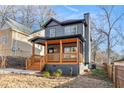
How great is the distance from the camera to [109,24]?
9594 mm

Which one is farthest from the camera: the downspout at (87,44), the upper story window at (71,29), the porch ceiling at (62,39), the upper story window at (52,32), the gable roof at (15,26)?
the gable roof at (15,26)

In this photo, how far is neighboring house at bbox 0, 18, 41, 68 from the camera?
14125mm

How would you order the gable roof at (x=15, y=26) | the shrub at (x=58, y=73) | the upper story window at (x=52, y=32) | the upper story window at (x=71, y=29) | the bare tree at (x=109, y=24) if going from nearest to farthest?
the bare tree at (x=109, y=24), the shrub at (x=58, y=73), the upper story window at (x=71, y=29), the upper story window at (x=52, y=32), the gable roof at (x=15, y=26)

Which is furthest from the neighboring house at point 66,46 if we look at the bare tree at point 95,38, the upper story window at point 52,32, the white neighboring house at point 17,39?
the white neighboring house at point 17,39

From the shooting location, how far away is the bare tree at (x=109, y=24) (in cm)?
896

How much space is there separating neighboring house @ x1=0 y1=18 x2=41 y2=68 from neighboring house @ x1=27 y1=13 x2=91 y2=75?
1.78m

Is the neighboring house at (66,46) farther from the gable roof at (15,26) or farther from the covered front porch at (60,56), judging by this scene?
the gable roof at (15,26)

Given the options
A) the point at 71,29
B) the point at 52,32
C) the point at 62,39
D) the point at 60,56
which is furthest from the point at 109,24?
the point at 52,32

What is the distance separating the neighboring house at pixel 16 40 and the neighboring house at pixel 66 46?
5.83 ft

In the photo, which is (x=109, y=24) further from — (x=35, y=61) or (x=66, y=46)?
(x=35, y=61)

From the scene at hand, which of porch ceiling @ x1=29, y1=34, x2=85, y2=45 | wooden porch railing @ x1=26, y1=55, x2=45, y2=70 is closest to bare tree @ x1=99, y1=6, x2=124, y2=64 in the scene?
porch ceiling @ x1=29, y1=34, x2=85, y2=45

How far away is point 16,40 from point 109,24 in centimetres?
774

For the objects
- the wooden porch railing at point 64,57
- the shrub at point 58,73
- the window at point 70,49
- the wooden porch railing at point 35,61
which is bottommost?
the shrub at point 58,73

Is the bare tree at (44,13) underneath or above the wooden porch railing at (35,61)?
above
